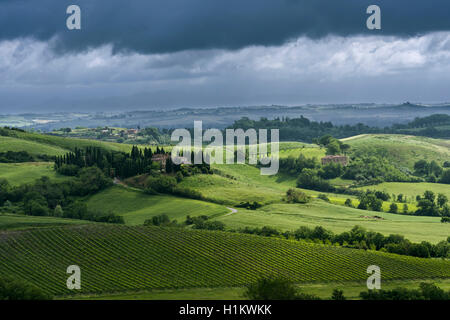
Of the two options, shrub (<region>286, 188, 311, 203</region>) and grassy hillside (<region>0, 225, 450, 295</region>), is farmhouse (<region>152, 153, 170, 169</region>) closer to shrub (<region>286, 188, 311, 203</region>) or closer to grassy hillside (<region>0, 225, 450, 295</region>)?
shrub (<region>286, 188, 311, 203</region>)

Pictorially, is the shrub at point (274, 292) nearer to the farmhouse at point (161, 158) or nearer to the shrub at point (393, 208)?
the shrub at point (393, 208)

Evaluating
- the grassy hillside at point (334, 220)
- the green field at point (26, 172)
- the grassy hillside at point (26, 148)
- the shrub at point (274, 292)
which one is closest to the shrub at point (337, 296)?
the shrub at point (274, 292)

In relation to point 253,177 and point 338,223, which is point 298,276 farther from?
Result: point 253,177

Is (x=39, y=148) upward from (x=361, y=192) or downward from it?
upward

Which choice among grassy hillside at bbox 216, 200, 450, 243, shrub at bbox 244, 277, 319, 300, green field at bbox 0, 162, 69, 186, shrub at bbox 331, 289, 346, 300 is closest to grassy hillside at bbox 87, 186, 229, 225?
grassy hillside at bbox 216, 200, 450, 243
